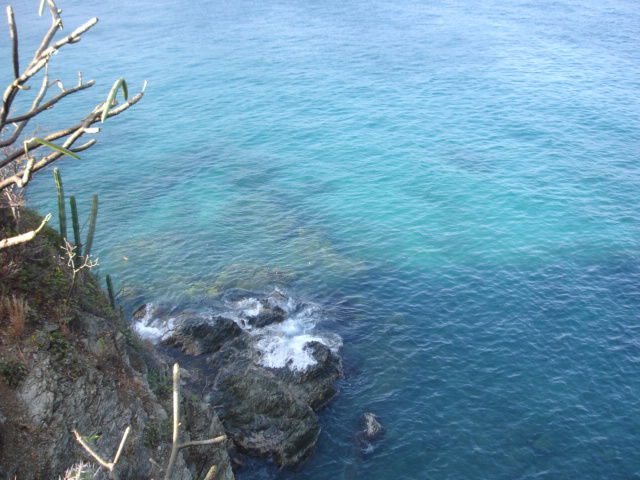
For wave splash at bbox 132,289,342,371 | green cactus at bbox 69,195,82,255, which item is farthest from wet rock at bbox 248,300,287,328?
green cactus at bbox 69,195,82,255

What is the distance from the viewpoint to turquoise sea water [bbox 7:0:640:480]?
100 feet

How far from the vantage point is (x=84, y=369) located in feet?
64.5

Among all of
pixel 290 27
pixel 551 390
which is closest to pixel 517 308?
pixel 551 390

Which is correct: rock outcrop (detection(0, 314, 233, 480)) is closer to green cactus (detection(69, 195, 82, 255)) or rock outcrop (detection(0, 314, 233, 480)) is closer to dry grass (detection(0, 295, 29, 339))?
dry grass (detection(0, 295, 29, 339))

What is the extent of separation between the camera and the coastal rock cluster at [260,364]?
28250 mm

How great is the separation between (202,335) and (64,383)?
1585 cm

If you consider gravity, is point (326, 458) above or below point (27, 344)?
below

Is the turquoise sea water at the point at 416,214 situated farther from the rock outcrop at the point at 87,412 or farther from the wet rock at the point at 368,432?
the rock outcrop at the point at 87,412

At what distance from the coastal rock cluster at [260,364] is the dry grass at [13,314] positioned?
12905 mm

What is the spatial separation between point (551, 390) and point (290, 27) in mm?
94983

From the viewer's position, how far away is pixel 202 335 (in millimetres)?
34625

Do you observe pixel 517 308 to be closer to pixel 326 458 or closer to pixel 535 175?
pixel 326 458

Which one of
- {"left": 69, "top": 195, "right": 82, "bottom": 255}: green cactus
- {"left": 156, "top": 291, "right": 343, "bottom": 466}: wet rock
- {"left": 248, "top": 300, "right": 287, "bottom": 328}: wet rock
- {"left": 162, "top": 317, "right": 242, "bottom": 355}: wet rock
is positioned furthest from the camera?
{"left": 248, "top": 300, "right": 287, "bottom": 328}: wet rock

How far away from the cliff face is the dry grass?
0.03m
